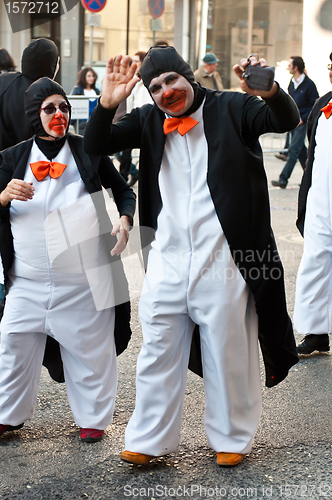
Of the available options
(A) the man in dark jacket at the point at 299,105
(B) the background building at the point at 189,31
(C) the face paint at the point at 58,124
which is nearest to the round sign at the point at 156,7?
(B) the background building at the point at 189,31

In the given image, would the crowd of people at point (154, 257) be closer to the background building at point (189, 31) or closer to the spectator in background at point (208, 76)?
the spectator in background at point (208, 76)

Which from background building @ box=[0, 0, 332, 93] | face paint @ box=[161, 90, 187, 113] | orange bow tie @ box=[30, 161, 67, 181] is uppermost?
background building @ box=[0, 0, 332, 93]

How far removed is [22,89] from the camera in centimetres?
436

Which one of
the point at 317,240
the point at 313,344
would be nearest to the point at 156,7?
the point at 317,240

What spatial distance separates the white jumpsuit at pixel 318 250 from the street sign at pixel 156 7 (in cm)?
1487

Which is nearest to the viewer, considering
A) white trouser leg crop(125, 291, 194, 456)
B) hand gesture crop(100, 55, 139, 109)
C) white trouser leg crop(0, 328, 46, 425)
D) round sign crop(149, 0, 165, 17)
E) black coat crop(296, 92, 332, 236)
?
hand gesture crop(100, 55, 139, 109)

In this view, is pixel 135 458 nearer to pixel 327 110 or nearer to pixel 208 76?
pixel 327 110

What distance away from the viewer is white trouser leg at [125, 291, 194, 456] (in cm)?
312

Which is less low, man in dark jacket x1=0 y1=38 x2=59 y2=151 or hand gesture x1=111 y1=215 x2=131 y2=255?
man in dark jacket x1=0 y1=38 x2=59 y2=151

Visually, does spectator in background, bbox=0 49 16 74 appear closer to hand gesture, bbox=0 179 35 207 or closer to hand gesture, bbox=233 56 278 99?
hand gesture, bbox=0 179 35 207

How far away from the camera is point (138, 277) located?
255 inches

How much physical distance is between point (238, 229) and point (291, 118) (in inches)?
20.7

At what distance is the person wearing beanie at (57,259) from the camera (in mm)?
3320

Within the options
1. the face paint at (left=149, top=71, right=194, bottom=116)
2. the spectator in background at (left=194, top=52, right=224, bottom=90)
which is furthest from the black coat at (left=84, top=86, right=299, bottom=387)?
the spectator in background at (left=194, top=52, right=224, bottom=90)
